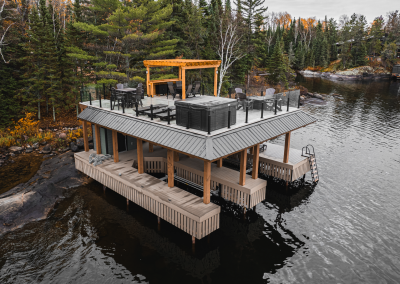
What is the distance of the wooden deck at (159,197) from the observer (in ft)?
36.0

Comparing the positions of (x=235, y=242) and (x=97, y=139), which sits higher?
(x=97, y=139)

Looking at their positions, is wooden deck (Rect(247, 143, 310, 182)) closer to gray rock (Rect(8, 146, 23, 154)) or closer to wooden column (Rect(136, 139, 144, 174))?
wooden column (Rect(136, 139, 144, 174))

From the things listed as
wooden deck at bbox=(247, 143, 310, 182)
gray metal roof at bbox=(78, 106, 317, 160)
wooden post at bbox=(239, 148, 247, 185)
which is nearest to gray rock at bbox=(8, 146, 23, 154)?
gray metal roof at bbox=(78, 106, 317, 160)

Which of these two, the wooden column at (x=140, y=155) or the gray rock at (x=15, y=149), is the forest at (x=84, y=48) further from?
the wooden column at (x=140, y=155)

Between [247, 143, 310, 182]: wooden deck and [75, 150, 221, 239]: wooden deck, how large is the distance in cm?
658

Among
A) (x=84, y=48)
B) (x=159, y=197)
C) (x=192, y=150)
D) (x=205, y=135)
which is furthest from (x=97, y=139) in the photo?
(x=84, y=48)

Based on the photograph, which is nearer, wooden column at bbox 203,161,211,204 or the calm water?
the calm water

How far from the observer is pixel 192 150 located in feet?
34.2

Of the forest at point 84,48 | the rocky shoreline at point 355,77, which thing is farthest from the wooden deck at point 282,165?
the rocky shoreline at point 355,77

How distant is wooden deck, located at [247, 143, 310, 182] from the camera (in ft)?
52.6

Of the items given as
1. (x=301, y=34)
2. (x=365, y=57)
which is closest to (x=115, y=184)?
(x=365, y=57)

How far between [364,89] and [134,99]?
52.6 m

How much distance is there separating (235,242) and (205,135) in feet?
17.1

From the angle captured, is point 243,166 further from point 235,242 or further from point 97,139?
point 97,139
